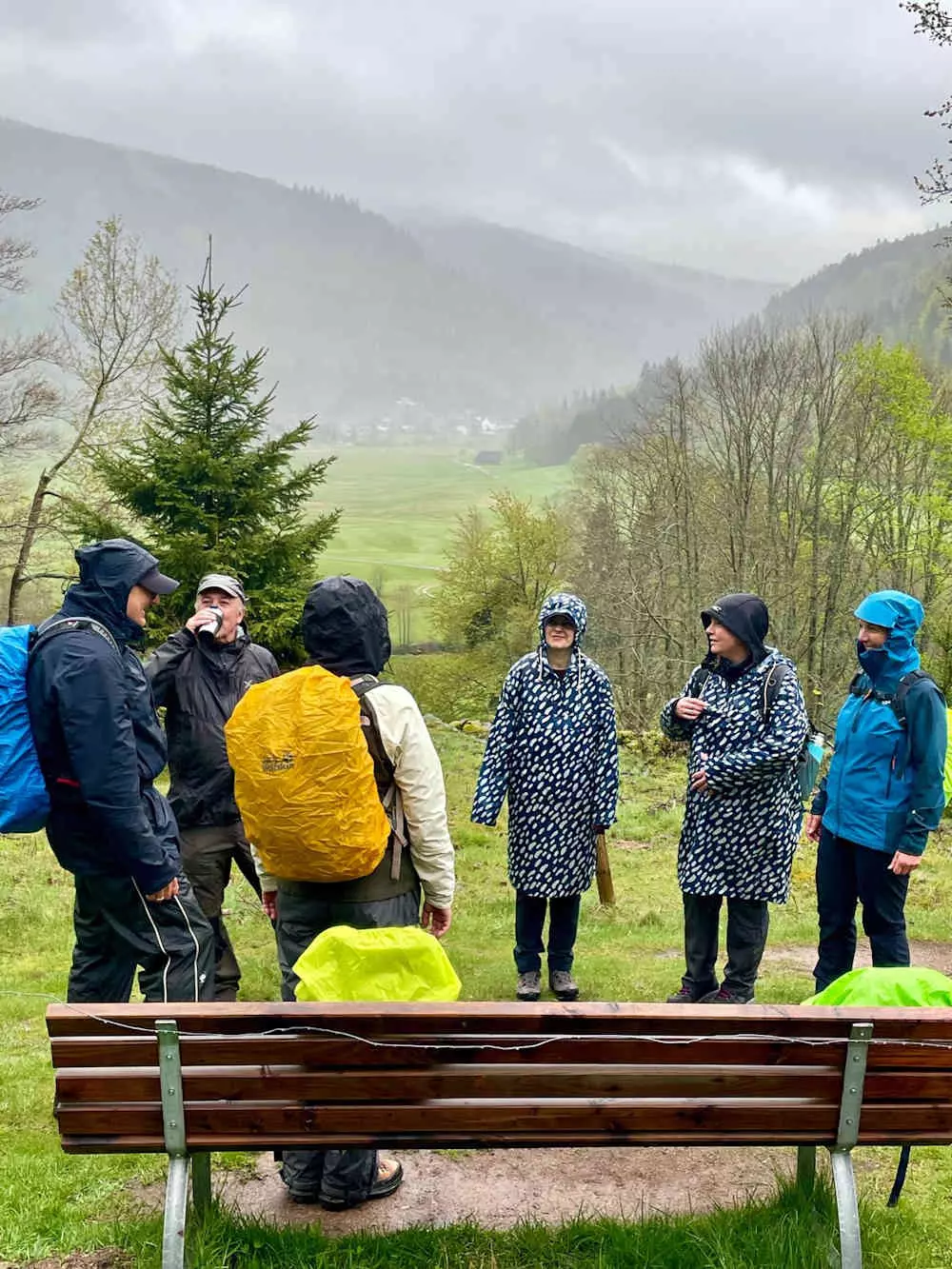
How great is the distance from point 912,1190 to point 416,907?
6.58 feet

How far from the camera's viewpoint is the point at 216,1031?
271 centimetres

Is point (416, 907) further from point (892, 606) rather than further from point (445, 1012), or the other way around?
point (892, 606)

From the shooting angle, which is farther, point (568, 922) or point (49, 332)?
point (49, 332)

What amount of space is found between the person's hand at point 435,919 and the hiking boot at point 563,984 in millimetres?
2137

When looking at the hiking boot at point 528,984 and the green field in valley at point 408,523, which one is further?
the green field in valley at point 408,523

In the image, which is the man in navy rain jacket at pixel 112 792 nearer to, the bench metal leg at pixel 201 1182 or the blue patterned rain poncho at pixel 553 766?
the bench metal leg at pixel 201 1182

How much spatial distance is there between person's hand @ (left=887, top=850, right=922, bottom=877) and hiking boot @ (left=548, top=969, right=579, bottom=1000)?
193 cm

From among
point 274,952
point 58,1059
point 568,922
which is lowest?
point 274,952

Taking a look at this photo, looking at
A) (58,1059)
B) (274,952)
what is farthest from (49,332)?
(58,1059)

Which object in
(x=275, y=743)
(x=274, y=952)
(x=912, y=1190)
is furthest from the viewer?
(x=274, y=952)

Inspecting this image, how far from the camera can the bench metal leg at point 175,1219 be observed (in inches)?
106

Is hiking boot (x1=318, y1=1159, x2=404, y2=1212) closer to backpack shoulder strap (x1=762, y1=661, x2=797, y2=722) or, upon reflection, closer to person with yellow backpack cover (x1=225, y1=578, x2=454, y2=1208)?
person with yellow backpack cover (x1=225, y1=578, x2=454, y2=1208)

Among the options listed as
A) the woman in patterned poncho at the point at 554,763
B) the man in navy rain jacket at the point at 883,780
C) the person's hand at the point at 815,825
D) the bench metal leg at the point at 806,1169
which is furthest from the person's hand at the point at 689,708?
the bench metal leg at the point at 806,1169

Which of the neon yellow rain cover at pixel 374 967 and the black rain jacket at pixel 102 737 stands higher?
the black rain jacket at pixel 102 737
